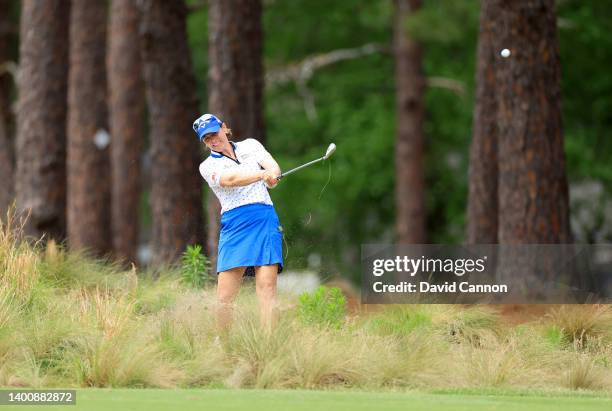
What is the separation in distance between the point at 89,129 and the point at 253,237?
56.5 feet

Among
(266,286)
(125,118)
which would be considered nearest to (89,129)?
(125,118)

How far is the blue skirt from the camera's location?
12391 millimetres

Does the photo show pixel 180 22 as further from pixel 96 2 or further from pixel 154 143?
pixel 96 2

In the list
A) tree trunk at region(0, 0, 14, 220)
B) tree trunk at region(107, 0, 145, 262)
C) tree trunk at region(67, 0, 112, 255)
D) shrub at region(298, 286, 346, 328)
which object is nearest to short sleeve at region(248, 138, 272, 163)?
shrub at region(298, 286, 346, 328)

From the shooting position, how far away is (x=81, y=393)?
10.6 m

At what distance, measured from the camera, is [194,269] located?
49.2 feet

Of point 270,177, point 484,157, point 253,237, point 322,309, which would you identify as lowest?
point 322,309

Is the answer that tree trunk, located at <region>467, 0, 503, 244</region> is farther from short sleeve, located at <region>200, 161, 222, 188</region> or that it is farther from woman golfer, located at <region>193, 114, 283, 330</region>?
short sleeve, located at <region>200, 161, 222, 188</region>

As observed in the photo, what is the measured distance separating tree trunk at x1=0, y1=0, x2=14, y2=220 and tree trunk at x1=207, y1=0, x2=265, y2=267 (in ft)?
24.6

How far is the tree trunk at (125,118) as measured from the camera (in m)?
31.9

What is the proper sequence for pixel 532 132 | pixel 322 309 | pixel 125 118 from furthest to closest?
1. pixel 125 118
2. pixel 532 132
3. pixel 322 309

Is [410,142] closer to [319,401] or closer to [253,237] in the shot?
[253,237]

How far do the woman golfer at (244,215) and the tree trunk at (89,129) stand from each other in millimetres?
16671

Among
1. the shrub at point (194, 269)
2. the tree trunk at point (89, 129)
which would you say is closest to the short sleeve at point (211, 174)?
the shrub at point (194, 269)
